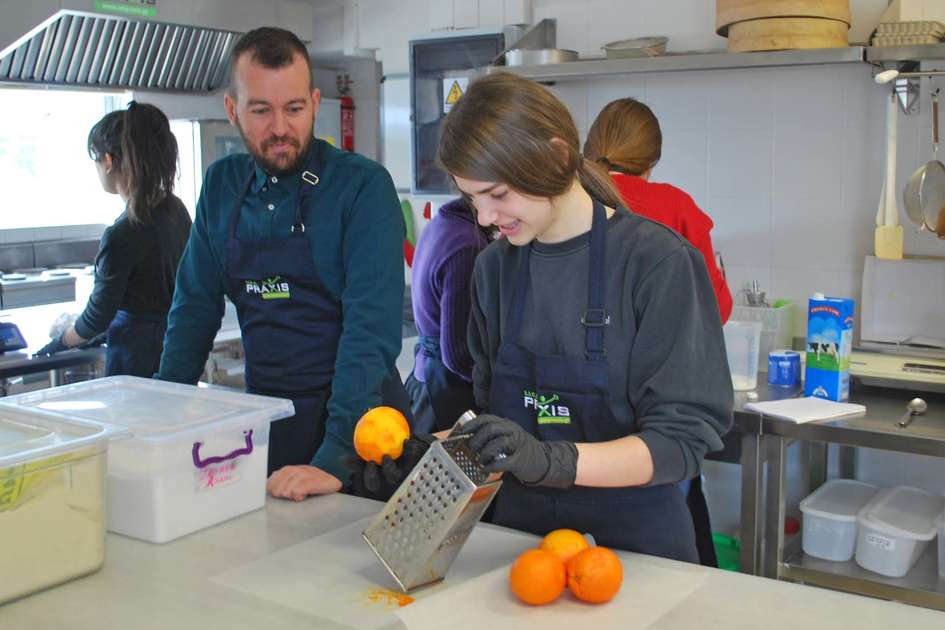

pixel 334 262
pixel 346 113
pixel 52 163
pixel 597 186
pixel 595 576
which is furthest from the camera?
pixel 52 163

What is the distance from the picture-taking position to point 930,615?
1342 millimetres

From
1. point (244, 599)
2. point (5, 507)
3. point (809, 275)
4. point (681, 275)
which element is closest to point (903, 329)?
point (809, 275)

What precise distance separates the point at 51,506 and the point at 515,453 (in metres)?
0.64

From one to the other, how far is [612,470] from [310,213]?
90 cm

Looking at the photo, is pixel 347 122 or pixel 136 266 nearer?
pixel 136 266

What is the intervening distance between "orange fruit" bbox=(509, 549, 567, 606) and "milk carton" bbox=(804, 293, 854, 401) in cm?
161

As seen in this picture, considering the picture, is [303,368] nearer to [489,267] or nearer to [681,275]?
[489,267]

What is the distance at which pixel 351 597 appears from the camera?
143cm

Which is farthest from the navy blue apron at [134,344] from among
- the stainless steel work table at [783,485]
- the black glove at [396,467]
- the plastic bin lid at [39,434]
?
the black glove at [396,467]

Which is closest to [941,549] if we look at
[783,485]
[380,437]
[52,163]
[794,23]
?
[783,485]

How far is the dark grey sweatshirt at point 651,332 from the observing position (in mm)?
1558

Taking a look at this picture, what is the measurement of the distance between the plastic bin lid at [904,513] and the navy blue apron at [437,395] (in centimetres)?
109

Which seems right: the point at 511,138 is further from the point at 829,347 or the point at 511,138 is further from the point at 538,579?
the point at 829,347

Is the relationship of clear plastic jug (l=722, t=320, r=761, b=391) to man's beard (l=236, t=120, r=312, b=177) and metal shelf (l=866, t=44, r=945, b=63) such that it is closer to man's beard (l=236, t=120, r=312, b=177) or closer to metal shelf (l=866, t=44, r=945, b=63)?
metal shelf (l=866, t=44, r=945, b=63)
